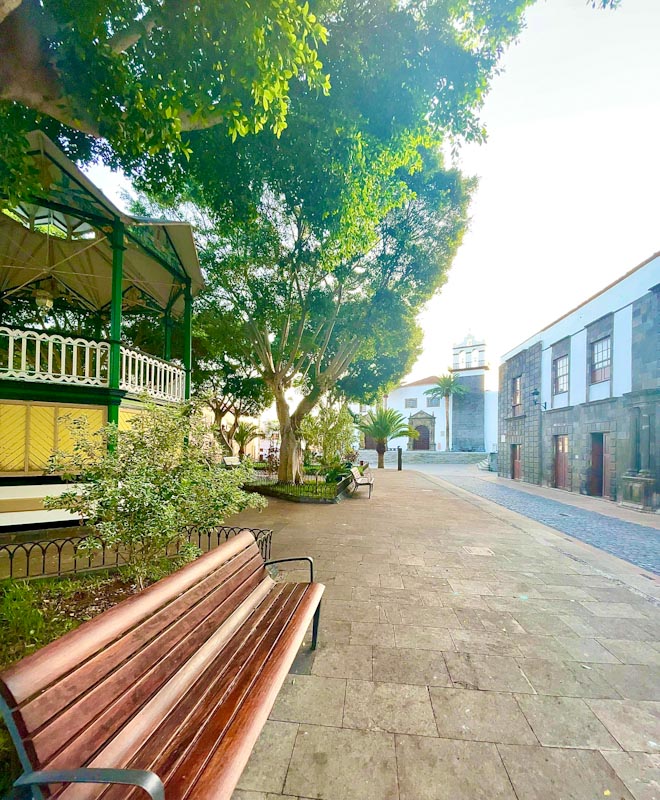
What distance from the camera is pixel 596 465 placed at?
49.1 ft

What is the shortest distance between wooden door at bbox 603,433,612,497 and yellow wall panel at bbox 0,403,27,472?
55.8 ft

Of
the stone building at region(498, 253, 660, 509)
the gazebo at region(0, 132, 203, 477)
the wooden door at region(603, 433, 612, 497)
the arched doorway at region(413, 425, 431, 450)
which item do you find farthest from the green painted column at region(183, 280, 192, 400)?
the arched doorway at region(413, 425, 431, 450)

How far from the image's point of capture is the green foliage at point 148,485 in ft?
10.9

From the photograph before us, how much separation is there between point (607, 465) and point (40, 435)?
56.2 feet

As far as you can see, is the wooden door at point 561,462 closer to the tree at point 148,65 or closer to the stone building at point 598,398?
the stone building at point 598,398

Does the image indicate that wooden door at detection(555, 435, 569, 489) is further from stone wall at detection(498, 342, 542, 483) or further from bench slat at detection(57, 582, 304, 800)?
bench slat at detection(57, 582, 304, 800)

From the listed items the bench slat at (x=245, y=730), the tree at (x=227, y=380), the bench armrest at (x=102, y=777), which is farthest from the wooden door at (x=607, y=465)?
the bench armrest at (x=102, y=777)

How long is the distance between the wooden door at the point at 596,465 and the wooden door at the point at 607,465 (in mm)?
451

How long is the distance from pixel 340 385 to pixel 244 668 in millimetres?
17865

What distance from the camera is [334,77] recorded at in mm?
5727

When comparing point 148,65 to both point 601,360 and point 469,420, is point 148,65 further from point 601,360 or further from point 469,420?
point 469,420

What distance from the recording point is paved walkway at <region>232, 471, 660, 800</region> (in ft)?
6.41

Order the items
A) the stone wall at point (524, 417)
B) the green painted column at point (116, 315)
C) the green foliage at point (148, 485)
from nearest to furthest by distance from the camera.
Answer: the green foliage at point (148, 485), the green painted column at point (116, 315), the stone wall at point (524, 417)

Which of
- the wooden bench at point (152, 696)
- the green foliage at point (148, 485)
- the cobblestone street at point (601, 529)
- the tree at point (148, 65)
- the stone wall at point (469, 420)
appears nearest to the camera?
the wooden bench at point (152, 696)
